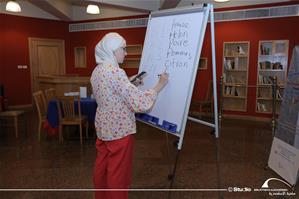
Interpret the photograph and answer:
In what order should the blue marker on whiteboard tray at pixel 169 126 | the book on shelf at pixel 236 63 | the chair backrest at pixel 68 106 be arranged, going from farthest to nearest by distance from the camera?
the book on shelf at pixel 236 63, the chair backrest at pixel 68 106, the blue marker on whiteboard tray at pixel 169 126

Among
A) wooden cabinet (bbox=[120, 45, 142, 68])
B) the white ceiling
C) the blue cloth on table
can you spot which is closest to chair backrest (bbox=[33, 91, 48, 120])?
the blue cloth on table

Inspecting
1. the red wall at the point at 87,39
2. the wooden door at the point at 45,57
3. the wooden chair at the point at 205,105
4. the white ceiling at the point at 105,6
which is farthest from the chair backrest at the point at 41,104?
the red wall at the point at 87,39

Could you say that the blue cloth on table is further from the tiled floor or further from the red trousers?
the red trousers

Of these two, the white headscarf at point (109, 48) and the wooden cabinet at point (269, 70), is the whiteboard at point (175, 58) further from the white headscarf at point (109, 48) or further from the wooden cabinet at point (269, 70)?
the wooden cabinet at point (269, 70)

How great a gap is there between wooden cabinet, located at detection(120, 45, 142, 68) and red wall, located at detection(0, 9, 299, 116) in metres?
0.16

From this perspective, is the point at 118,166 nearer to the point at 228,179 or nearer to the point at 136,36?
the point at 228,179

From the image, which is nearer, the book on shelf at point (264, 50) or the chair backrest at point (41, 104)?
the chair backrest at point (41, 104)

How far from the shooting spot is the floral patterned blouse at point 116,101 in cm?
201

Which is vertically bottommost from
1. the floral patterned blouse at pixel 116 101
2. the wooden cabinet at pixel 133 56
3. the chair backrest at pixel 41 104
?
the chair backrest at pixel 41 104

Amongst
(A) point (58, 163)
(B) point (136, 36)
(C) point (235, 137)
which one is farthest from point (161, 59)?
(B) point (136, 36)

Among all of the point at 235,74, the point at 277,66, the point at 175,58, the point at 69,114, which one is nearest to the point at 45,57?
the point at 69,114

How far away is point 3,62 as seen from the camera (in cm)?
815

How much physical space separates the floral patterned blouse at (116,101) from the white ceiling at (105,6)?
5.14 metres

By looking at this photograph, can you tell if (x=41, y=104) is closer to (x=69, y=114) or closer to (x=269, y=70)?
(x=69, y=114)
